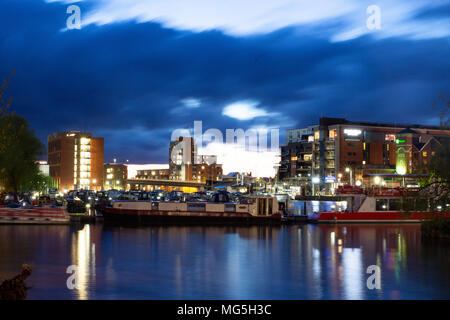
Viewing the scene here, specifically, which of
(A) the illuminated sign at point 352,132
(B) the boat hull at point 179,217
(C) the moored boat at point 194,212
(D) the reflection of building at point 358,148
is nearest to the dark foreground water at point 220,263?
(B) the boat hull at point 179,217

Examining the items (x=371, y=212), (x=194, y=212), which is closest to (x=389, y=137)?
(x=371, y=212)

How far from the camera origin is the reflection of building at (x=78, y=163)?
195375 millimetres

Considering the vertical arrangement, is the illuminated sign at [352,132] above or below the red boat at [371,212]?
above

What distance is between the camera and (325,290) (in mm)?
25750

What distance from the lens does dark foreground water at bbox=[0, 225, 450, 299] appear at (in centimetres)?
2495

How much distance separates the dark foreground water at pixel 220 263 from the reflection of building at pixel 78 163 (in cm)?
14563

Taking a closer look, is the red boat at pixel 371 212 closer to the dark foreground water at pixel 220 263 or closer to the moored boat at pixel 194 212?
the moored boat at pixel 194 212

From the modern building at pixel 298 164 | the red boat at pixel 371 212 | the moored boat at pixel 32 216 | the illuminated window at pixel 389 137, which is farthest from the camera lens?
the modern building at pixel 298 164

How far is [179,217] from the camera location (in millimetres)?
62656

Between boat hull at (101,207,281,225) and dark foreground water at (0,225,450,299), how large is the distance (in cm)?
627

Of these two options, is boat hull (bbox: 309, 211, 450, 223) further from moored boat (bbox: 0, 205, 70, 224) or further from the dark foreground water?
moored boat (bbox: 0, 205, 70, 224)

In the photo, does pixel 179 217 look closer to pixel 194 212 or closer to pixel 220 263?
pixel 194 212

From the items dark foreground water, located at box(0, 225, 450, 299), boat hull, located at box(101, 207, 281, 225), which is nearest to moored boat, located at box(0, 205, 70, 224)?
dark foreground water, located at box(0, 225, 450, 299)
